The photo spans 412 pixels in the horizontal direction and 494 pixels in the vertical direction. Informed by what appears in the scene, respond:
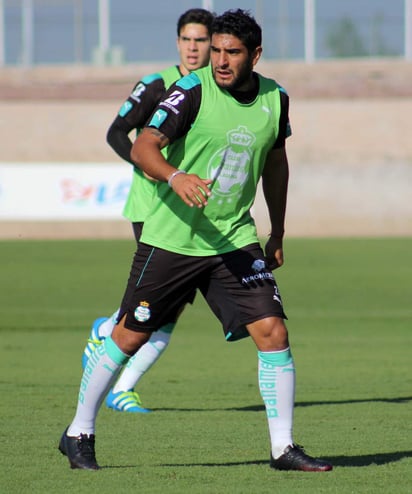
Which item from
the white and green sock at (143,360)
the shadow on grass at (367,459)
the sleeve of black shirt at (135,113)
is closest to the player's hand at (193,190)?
the shadow on grass at (367,459)

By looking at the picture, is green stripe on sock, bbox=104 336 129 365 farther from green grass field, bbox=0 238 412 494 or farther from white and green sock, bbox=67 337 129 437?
green grass field, bbox=0 238 412 494

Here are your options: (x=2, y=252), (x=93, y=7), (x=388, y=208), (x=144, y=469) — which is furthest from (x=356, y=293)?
(x=93, y=7)

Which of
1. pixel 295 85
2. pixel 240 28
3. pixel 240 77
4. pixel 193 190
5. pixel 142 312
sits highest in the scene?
pixel 240 28

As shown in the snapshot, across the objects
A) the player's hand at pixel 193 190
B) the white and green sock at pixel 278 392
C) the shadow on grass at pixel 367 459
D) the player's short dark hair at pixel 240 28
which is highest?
the player's short dark hair at pixel 240 28

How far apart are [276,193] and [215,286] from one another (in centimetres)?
57

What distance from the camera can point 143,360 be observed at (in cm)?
762

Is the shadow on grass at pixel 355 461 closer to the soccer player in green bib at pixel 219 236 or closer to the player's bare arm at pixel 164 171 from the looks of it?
the soccer player in green bib at pixel 219 236

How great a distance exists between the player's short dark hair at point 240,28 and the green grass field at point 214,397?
1930 millimetres

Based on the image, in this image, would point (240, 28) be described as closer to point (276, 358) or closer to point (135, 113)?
point (276, 358)

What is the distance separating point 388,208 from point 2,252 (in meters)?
8.42

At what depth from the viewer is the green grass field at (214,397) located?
5.40 m

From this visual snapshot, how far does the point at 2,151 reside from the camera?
2616 cm

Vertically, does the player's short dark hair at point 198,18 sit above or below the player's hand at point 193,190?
above

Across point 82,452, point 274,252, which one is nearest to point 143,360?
point 274,252
